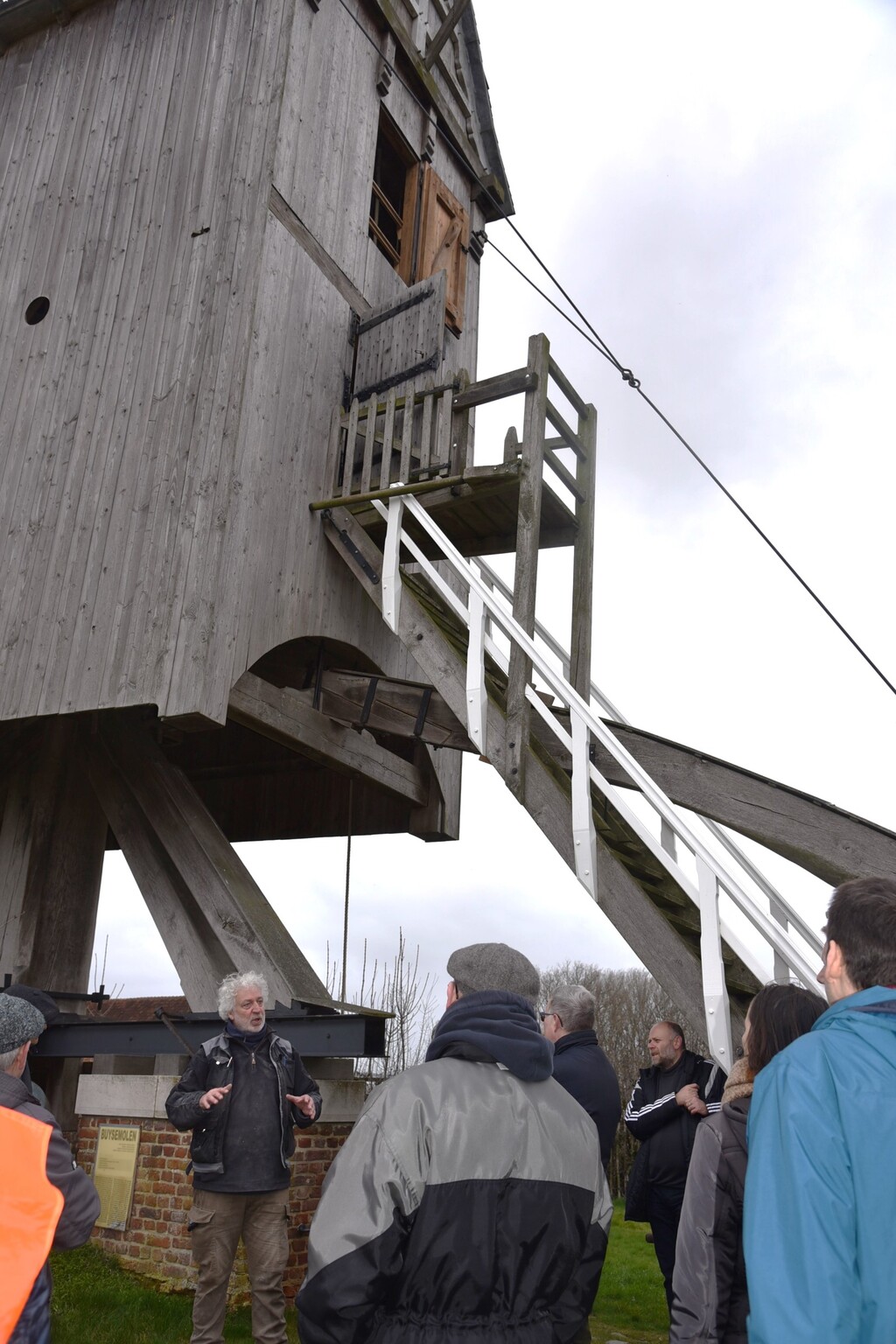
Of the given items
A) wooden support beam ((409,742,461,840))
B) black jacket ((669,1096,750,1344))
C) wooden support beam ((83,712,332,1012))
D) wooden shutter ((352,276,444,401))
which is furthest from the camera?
wooden support beam ((409,742,461,840))

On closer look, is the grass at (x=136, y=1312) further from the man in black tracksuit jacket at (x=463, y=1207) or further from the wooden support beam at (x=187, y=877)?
the man in black tracksuit jacket at (x=463, y=1207)

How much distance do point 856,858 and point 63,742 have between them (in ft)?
19.8

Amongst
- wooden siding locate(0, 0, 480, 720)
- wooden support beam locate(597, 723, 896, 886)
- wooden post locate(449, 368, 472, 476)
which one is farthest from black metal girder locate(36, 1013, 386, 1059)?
wooden post locate(449, 368, 472, 476)

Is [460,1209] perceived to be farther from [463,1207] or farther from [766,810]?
[766,810]

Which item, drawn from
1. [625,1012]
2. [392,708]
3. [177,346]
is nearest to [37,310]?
[177,346]

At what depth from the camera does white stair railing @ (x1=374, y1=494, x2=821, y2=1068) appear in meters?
4.29

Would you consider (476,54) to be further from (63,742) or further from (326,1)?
(63,742)

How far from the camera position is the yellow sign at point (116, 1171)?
633cm

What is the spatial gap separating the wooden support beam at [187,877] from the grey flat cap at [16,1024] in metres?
3.52

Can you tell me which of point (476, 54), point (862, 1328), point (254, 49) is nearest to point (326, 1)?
point (254, 49)

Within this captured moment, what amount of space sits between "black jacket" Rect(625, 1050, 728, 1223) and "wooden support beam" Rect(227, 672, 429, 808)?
3.59 meters

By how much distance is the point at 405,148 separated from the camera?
399 inches

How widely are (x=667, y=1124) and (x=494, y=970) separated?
2.69 meters

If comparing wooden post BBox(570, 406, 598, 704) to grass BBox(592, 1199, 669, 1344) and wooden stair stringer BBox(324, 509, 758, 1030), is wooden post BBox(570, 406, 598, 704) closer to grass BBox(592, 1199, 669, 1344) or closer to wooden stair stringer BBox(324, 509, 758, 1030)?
wooden stair stringer BBox(324, 509, 758, 1030)
